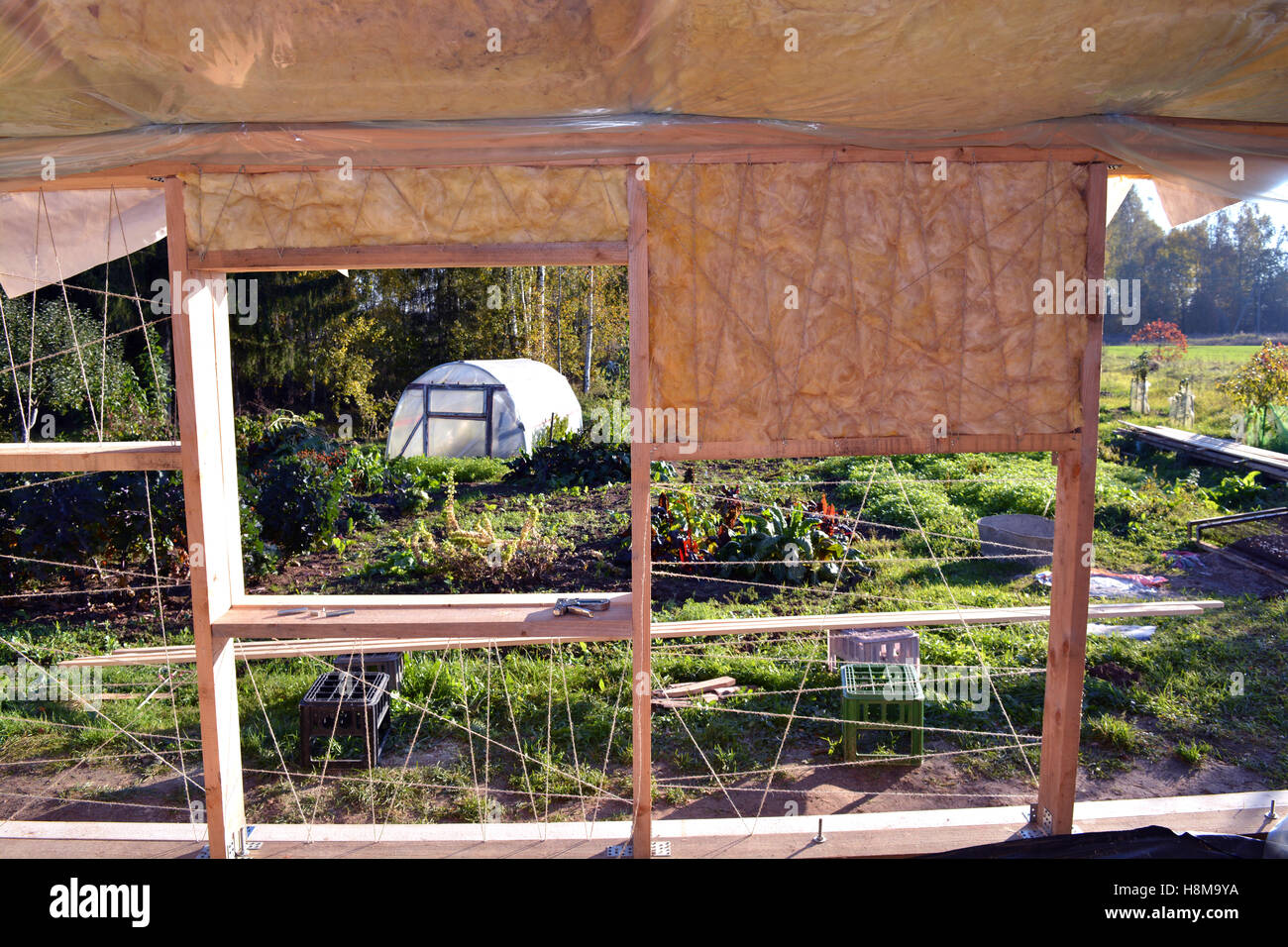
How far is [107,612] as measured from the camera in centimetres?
704

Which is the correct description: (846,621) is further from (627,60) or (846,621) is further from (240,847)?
(627,60)

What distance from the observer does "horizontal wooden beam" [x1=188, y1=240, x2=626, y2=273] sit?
10.9 feet

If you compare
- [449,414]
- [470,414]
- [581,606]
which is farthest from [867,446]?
[449,414]

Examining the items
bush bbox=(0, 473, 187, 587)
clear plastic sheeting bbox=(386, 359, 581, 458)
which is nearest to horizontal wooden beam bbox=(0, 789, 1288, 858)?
bush bbox=(0, 473, 187, 587)

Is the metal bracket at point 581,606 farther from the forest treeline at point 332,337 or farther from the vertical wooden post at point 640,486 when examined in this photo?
the forest treeline at point 332,337

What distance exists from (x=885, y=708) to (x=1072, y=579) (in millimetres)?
1694

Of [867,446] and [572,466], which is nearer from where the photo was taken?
[867,446]

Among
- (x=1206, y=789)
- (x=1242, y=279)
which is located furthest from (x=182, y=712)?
(x=1242, y=279)

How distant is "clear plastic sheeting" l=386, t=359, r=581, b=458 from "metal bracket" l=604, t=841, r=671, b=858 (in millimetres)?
8606

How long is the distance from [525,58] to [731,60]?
69 centimetres

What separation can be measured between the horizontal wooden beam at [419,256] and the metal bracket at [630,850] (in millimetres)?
2572

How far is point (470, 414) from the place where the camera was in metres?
12.3
